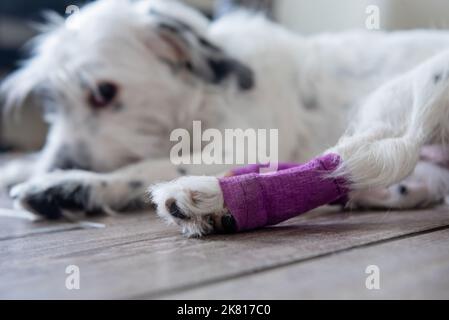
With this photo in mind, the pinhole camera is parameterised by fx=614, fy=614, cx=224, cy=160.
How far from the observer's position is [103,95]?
2.30m

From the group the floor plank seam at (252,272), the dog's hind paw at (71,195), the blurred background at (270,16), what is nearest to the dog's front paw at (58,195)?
the dog's hind paw at (71,195)

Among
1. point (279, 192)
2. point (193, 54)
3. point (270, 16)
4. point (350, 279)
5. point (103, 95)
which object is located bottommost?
point (350, 279)

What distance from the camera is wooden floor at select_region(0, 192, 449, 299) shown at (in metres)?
0.92

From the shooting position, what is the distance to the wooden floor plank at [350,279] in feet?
2.91

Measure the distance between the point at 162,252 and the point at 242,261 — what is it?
0.62 feet

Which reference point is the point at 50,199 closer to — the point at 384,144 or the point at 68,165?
the point at 68,165

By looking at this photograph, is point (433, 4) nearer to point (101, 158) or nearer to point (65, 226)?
point (101, 158)

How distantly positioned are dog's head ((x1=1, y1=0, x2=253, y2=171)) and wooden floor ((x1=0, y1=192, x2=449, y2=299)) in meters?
0.79

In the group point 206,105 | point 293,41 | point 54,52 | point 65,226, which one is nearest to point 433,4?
point 293,41

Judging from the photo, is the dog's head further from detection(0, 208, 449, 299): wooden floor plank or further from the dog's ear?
detection(0, 208, 449, 299): wooden floor plank

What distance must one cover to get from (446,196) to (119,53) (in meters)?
1.29

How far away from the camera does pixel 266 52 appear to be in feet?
8.16

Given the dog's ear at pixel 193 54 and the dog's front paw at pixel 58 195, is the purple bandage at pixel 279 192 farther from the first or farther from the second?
the dog's ear at pixel 193 54

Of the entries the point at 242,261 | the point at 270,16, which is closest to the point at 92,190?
the point at 242,261
